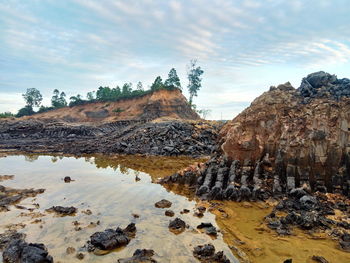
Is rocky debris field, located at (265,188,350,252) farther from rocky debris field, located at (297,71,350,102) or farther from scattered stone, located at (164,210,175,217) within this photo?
rocky debris field, located at (297,71,350,102)

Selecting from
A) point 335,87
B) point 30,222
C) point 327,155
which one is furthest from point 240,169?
point 30,222

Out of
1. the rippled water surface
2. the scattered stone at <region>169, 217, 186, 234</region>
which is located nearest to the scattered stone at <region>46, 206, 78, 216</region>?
the rippled water surface

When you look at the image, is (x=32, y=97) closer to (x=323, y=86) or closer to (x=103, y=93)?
(x=103, y=93)

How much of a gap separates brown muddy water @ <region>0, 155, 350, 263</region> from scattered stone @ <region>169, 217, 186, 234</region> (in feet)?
0.94

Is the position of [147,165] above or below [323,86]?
below

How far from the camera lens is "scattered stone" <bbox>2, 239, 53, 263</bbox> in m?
6.88

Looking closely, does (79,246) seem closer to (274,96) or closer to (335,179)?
(335,179)

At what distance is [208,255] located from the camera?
7652 millimetres

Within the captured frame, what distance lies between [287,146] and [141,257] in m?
10.8

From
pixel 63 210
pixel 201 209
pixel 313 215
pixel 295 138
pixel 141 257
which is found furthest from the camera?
pixel 295 138

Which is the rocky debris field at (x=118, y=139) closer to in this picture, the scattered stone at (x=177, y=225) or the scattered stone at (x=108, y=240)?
the scattered stone at (x=177, y=225)

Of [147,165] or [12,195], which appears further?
[147,165]

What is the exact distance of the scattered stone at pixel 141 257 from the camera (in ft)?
23.7

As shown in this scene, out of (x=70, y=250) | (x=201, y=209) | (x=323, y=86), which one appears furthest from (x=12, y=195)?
(x=323, y=86)
